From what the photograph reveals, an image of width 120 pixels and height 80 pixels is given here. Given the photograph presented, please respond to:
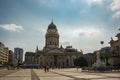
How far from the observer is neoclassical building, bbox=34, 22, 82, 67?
611ft

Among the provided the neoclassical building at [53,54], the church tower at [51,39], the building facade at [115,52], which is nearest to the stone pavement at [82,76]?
the building facade at [115,52]

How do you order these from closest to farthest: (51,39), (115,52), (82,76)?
(82,76) < (115,52) < (51,39)

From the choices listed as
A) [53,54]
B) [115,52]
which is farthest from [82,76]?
[53,54]

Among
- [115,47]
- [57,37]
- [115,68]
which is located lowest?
[115,68]

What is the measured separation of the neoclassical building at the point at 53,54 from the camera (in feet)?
611

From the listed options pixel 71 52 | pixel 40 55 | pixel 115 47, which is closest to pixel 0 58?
pixel 40 55

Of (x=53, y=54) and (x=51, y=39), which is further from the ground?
(x=51, y=39)

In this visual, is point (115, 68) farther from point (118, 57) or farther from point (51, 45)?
point (51, 45)

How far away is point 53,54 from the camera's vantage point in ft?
614

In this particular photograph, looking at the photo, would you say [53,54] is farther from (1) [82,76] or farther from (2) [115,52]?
(1) [82,76]

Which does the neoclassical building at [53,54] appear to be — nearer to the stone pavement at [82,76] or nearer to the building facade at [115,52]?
the building facade at [115,52]

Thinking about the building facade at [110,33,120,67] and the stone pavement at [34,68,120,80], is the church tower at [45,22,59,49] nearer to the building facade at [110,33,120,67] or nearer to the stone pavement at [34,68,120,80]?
the building facade at [110,33,120,67]

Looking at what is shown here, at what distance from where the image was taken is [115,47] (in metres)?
97.4

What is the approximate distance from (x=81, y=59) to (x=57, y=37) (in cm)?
3997
